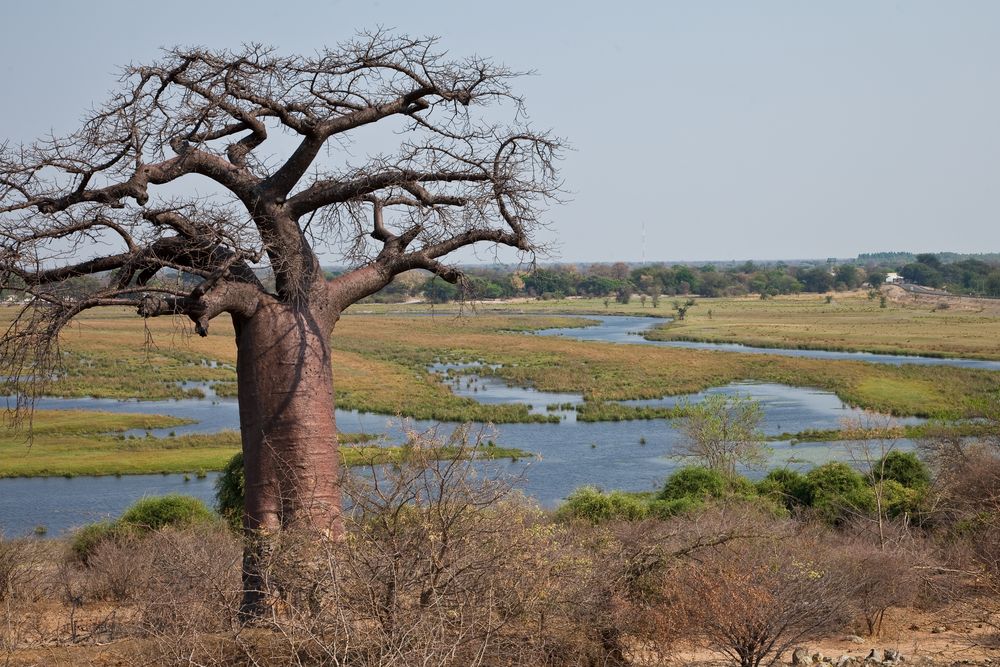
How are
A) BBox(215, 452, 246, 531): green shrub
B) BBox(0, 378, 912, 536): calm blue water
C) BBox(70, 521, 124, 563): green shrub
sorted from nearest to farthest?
BBox(70, 521, 124, 563): green shrub → BBox(215, 452, 246, 531): green shrub → BBox(0, 378, 912, 536): calm blue water

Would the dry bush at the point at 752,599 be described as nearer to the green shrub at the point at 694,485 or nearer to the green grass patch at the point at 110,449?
the green shrub at the point at 694,485

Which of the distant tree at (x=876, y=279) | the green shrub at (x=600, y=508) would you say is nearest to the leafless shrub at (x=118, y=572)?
the green shrub at (x=600, y=508)

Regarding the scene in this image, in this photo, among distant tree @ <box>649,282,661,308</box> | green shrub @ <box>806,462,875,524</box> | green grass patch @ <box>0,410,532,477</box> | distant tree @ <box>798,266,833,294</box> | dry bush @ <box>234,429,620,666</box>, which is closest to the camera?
dry bush @ <box>234,429,620,666</box>

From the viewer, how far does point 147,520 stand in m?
14.3

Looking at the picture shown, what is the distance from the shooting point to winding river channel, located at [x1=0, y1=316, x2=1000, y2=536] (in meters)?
24.8

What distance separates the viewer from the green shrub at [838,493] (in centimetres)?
1662

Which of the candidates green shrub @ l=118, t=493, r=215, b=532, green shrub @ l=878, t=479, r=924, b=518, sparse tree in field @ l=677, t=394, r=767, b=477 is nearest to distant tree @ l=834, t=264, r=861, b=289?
sparse tree in field @ l=677, t=394, r=767, b=477

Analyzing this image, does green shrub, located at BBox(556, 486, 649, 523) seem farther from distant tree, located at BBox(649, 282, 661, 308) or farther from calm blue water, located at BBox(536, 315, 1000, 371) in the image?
distant tree, located at BBox(649, 282, 661, 308)

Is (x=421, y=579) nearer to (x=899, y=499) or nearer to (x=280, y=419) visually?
(x=280, y=419)

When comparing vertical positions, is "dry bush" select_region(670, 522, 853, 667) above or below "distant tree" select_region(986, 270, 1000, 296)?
below

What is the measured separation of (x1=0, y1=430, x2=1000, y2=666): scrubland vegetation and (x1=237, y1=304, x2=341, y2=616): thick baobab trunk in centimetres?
39

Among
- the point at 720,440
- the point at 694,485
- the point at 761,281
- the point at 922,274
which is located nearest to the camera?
the point at 694,485

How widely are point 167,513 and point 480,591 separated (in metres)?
9.90

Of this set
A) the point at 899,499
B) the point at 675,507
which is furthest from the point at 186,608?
the point at 899,499
